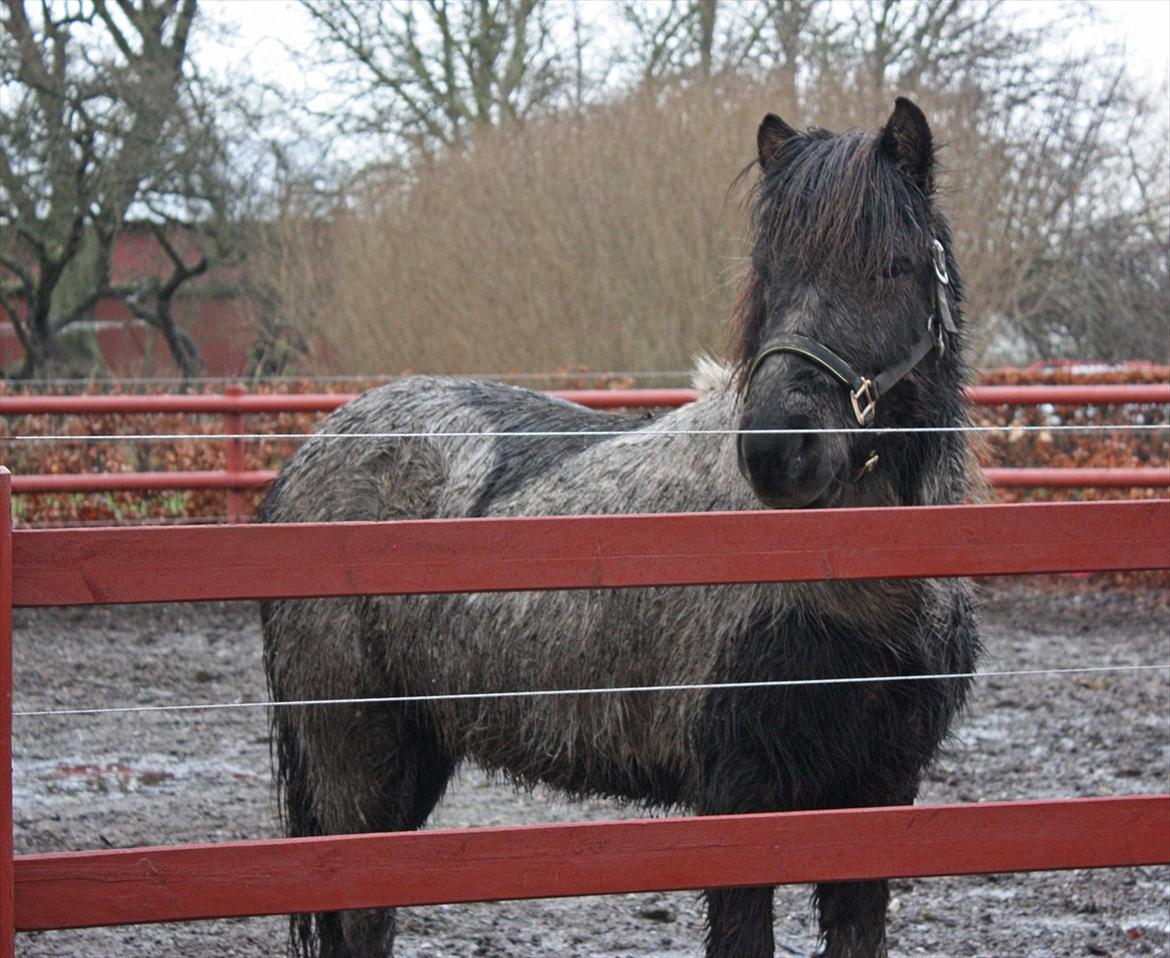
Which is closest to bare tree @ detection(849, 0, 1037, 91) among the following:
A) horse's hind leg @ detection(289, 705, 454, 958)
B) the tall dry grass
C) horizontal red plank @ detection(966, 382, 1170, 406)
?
the tall dry grass

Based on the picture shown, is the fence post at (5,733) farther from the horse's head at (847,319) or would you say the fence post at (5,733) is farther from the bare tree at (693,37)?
the bare tree at (693,37)

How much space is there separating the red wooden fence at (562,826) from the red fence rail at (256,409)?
21.6 feet

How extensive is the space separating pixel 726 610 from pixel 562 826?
0.96 meters

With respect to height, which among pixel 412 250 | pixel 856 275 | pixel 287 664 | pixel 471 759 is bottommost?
pixel 471 759

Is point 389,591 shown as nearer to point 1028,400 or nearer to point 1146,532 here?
point 1146,532

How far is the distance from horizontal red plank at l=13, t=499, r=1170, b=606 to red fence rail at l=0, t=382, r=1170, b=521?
259 inches

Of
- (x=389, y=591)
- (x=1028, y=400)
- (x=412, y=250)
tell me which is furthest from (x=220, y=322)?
(x=389, y=591)

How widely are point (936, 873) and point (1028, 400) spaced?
7.08 meters

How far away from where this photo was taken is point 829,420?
9.93ft

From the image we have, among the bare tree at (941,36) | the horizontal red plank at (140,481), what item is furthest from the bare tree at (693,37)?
the horizontal red plank at (140,481)

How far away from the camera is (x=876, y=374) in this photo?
125 inches

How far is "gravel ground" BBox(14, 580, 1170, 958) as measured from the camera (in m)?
4.30

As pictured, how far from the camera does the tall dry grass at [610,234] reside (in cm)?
1378

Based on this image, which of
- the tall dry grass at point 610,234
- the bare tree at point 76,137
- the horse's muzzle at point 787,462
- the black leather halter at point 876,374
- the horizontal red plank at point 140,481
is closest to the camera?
the horse's muzzle at point 787,462
